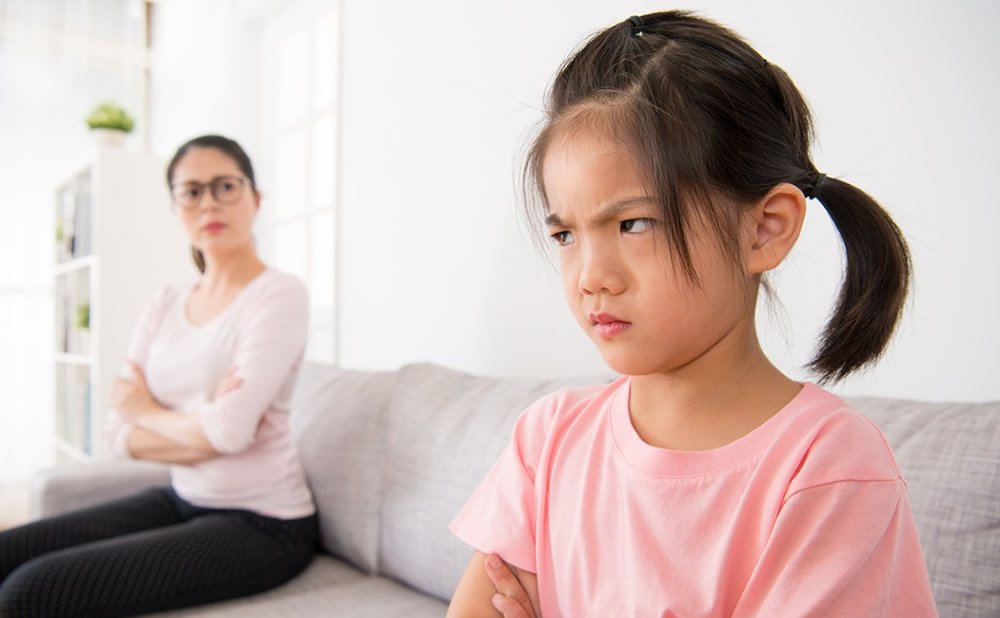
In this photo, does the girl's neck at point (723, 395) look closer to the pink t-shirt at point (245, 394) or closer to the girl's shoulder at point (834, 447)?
the girl's shoulder at point (834, 447)

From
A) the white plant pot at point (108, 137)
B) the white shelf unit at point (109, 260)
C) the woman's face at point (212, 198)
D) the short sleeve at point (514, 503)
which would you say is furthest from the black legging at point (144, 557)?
the white plant pot at point (108, 137)

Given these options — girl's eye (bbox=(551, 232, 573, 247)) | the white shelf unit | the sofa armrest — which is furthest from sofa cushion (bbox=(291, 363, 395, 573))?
the white shelf unit

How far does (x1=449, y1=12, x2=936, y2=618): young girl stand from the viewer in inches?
24.2

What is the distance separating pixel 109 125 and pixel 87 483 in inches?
76.2

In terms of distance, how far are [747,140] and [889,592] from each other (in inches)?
15.3

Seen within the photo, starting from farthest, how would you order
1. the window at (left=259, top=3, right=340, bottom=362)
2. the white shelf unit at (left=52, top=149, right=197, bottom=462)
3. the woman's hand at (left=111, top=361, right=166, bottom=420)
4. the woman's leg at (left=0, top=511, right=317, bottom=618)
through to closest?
the white shelf unit at (left=52, top=149, right=197, bottom=462) < the window at (left=259, top=3, right=340, bottom=362) < the woman's hand at (left=111, top=361, right=166, bottom=420) < the woman's leg at (left=0, top=511, right=317, bottom=618)

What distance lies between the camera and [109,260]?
3090 mm

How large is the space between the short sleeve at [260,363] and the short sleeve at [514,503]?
82cm

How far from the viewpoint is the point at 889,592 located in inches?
23.5

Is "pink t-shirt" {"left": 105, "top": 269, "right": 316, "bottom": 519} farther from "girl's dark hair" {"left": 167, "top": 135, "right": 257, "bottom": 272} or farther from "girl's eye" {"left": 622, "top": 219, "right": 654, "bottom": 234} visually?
"girl's eye" {"left": 622, "top": 219, "right": 654, "bottom": 234}

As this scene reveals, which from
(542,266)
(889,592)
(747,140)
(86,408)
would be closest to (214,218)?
(542,266)

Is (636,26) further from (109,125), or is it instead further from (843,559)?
(109,125)

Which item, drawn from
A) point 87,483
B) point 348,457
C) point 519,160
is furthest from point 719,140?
point 87,483

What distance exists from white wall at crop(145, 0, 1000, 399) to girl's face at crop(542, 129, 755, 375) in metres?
0.56
